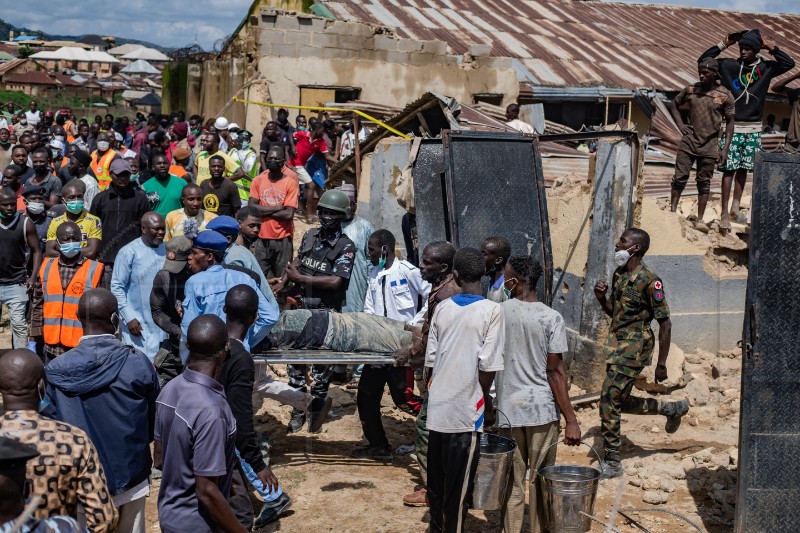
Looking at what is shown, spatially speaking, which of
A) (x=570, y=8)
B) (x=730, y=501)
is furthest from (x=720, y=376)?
(x=570, y=8)

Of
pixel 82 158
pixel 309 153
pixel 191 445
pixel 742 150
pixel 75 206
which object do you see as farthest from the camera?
pixel 309 153

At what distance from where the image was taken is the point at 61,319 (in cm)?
728

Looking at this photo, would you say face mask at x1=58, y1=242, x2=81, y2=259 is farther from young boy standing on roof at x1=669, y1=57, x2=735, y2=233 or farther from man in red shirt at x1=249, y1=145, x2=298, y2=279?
young boy standing on roof at x1=669, y1=57, x2=735, y2=233

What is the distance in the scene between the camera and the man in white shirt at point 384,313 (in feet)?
24.8

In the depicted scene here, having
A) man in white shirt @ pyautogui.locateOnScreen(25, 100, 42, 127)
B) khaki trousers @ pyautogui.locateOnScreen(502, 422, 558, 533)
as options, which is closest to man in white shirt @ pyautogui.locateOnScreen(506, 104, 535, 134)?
khaki trousers @ pyautogui.locateOnScreen(502, 422, 558, 533)

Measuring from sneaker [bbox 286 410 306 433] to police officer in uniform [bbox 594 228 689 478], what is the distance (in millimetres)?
2590

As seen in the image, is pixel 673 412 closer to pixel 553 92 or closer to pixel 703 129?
pixel 703 129

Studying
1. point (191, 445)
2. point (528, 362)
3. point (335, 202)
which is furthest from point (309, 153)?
point (191, 445)

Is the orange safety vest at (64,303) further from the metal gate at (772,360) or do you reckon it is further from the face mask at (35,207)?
the metal gate at (772,360)

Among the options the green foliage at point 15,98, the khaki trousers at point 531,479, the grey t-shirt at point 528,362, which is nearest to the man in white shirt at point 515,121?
the grey t-shirt at point 528,362

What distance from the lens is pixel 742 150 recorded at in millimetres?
10258

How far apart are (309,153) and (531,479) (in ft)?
36.2

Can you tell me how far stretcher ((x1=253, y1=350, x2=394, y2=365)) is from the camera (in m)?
6.62

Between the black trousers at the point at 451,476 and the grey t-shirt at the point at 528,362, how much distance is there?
47 cm
